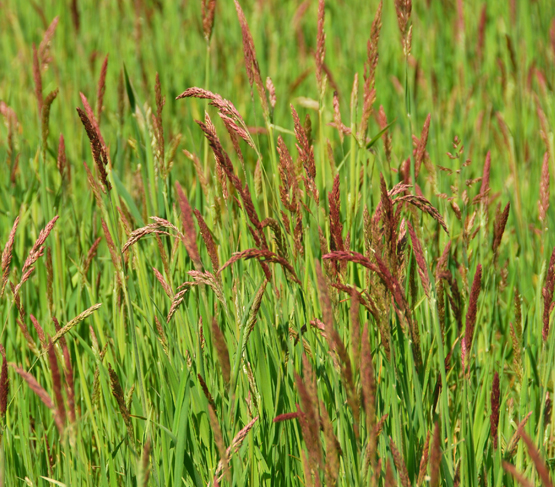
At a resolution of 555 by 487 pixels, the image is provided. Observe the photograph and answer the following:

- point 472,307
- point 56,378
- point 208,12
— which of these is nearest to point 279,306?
point 472,307

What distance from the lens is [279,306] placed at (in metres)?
1.14

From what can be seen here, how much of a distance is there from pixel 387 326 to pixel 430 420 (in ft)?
1.40

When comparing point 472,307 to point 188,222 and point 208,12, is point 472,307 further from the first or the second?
point 208,12

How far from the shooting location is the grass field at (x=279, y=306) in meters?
0.97

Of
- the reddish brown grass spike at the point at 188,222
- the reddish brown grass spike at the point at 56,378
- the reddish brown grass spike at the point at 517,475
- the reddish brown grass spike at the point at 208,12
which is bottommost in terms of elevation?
the reddish brown grass spike at the point at 517,475

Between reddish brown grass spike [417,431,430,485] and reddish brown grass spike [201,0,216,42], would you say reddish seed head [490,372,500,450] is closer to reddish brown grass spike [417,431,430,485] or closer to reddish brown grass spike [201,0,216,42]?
reddish brown grass spike [417,431,430,485]

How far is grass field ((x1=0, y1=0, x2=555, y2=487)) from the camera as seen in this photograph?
0.97 metres

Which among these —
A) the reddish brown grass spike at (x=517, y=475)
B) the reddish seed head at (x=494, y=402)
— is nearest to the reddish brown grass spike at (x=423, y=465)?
the reddish seed head at (x=494, y=402)

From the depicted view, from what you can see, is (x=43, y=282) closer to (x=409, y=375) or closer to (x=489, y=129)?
(x=409, y=375)

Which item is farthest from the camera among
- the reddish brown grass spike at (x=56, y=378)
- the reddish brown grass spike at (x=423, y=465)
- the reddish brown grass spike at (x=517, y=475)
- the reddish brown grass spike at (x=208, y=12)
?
the reddish brown grass spike at (x=208, y=12)

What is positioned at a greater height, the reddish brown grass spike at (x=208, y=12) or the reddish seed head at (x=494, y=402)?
the reddish brown grass spike at (x=208, y=12)

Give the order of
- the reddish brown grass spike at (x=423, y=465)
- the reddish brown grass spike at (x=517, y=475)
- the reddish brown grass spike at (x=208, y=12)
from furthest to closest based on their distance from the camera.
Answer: the reddish brown grass spike at (x=208, y=12) < the reddish brown grass spike at (x=423, y=465) < the reddish brown grass spike at (x=517, y=475)

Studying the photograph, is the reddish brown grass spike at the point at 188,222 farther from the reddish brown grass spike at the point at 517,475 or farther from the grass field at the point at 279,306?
the reddish brown grass spike at the point at 517,475

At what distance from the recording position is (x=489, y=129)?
288 cm
